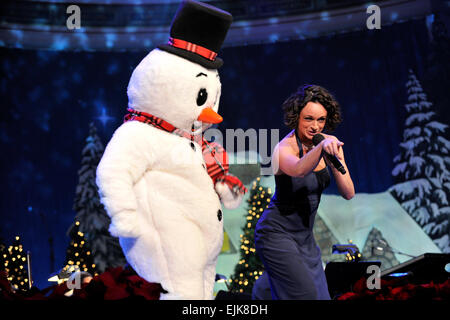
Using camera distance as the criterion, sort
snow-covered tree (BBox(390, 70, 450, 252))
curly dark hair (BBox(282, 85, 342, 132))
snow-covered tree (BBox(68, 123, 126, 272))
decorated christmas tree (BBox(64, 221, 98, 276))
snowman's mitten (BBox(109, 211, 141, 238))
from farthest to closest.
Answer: snow-covered tree (BBox(68, 123, 126, 272))
snow-covered tree (BBox(390, 70, 450, 252))
decorated christmas tree (BBox(64, 221, 98, 276))
curly dark hair (BBox(282, 85, 342, 132))
snowman's mitten (BBox(109, 211, 141, 238))

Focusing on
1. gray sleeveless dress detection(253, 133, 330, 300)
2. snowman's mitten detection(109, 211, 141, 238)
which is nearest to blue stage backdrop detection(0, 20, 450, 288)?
gray sleeveless dress detection(253, 133, 330, 300)

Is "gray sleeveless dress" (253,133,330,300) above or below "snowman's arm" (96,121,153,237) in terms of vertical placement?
below

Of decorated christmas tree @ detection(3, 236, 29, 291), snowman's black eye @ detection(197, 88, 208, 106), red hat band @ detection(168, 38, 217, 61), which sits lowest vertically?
decorated christmas tree @ detection(3, 236, 29, 291)

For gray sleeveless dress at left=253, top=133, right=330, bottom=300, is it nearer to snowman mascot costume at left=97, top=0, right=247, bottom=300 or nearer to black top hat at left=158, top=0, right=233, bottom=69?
snowman mascot costume at left=97, top=0, right=247, bottom=300

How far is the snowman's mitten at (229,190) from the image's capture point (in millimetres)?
2535

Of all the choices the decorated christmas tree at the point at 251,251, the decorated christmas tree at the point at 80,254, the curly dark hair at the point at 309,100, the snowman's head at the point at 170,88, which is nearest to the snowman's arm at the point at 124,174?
the snowman's head at the point at 170,88

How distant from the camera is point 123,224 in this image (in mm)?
2119

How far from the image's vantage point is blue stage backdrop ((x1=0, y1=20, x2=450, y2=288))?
7.88 m

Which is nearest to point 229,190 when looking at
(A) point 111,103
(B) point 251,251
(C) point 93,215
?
(B) point 251,251

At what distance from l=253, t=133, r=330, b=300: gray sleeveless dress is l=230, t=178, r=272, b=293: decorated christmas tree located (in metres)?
4.22

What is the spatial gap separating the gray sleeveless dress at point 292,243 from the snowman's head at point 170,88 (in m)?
0.63

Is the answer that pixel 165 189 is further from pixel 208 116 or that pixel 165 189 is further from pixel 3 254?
pixel 3 254

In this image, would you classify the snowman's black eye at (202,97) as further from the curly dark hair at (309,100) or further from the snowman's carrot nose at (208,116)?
the curly dark hair at (309,100)

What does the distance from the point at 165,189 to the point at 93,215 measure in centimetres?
588
